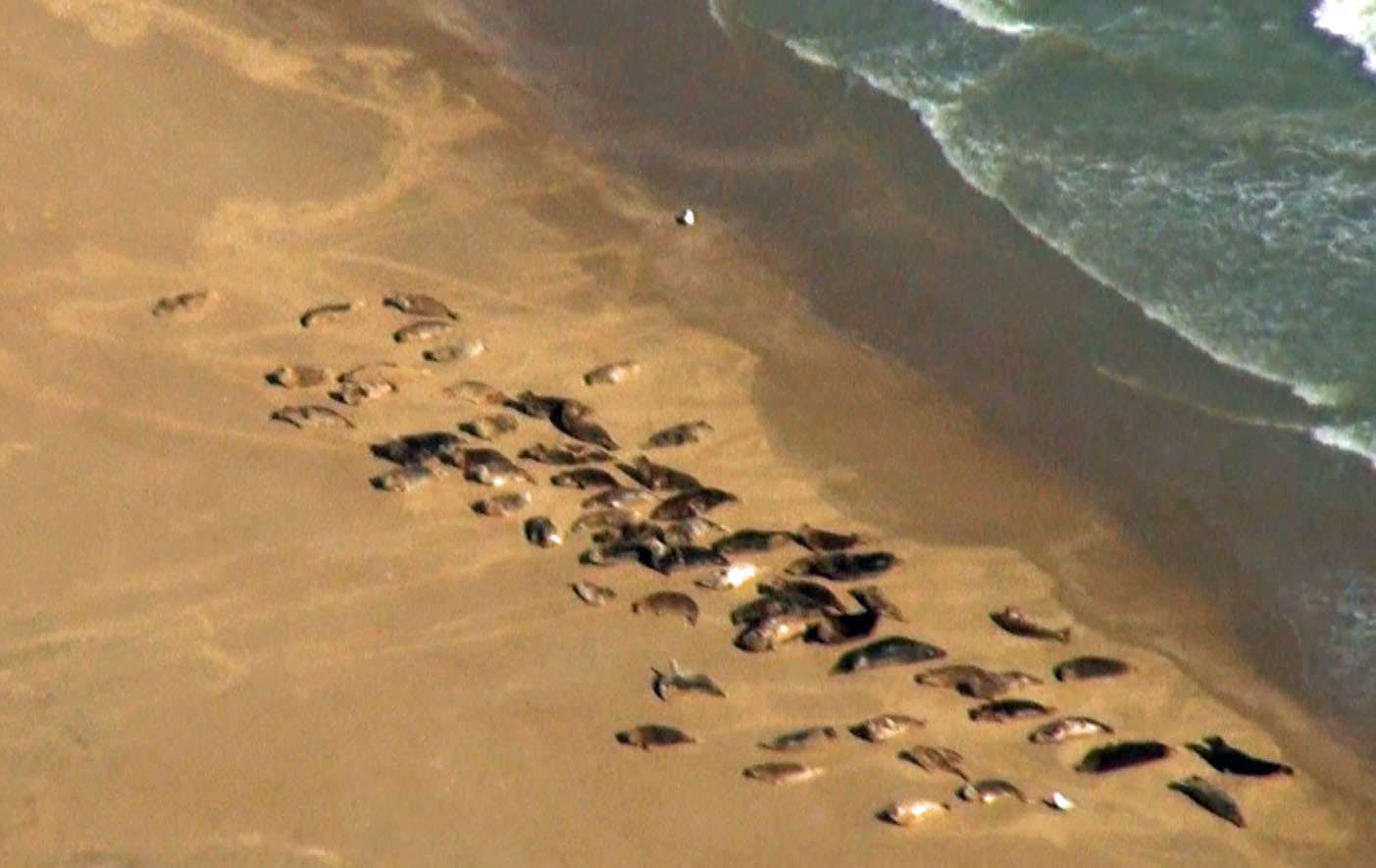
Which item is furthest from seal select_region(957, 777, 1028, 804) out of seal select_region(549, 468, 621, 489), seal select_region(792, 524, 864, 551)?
seal select_region(549, 468, 621, 489)

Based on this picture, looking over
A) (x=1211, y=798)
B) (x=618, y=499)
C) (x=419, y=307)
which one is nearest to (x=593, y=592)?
(x=618, y=499)

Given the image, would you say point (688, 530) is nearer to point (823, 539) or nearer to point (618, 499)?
point (618, 499)

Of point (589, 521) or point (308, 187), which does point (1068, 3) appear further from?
point (589, 521)

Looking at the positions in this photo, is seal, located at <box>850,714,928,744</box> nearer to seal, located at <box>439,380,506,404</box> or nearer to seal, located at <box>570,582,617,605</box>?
seal, located at <box>570,582,617,605</box>

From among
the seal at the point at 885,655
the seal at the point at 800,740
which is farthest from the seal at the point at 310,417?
the seal at the point at 800,740

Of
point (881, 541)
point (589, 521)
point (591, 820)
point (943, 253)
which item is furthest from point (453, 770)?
point (943, 253)

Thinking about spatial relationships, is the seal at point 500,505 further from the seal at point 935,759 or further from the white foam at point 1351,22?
the white foam at point 1351,22
